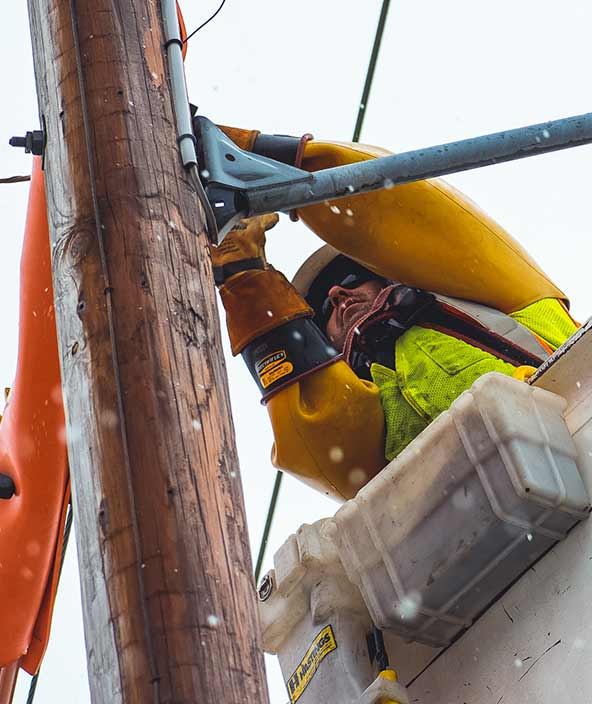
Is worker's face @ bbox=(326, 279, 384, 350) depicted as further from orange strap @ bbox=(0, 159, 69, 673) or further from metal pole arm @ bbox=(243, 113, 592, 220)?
metal pole arm @ bbox=(243, 113, 592, 220)

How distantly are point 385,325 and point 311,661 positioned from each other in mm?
989

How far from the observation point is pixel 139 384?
1.97m

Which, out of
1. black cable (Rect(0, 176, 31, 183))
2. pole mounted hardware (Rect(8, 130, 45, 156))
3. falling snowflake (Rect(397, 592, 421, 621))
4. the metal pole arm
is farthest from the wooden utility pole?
falling snowflake (Rect(397, 592, 421, 621))

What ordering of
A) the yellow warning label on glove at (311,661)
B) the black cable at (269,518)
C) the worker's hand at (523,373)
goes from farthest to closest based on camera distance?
the black cable at (269,518) < the worker's hand at (523,373) < the yellow warning label on glove at (311,661)

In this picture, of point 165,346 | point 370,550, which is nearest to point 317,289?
point 370,550

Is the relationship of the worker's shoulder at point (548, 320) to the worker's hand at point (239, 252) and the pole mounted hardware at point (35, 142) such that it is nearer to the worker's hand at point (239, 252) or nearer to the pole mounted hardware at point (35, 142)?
the worker's hand at point (239, 252)

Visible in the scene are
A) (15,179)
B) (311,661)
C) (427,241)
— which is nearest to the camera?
(311,661)

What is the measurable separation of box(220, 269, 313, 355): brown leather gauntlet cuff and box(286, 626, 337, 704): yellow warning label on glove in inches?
31.4

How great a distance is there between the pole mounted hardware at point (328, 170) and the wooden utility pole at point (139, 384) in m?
0.11

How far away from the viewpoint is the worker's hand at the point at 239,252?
338 cm

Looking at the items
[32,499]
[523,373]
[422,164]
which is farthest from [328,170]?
[32,499]

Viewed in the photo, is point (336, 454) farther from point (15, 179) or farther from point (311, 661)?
point (15, 179)

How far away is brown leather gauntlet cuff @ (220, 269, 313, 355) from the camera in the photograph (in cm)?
335

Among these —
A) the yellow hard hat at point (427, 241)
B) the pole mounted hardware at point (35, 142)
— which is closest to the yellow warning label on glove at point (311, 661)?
the yellow hard hat at point (427, 241)
